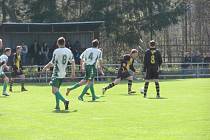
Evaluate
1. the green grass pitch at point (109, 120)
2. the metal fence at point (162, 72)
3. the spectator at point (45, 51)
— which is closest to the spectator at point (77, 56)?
the metal fence at point (162, 72)

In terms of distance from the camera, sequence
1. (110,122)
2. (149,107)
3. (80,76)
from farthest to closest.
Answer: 1. (80,76)
2. (149,107)
3. (110,122)

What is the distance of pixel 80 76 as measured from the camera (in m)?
36.9

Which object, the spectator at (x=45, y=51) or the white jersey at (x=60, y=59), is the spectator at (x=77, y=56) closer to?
the spectator at (x=45, y=51)

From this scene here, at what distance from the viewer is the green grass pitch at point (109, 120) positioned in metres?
11.4

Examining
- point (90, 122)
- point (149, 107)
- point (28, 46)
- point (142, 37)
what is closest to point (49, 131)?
point (90, 122)

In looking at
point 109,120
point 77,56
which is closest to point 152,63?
point 109,120

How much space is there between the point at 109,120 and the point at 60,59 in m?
3.81

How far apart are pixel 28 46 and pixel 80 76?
5.24 meters

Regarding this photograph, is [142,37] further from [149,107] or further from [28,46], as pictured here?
[149,107]

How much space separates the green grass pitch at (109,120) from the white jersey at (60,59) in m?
1.05

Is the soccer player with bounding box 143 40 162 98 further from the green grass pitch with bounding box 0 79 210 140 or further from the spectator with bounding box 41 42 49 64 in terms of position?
the spectator with bounding box 41 42 49 64

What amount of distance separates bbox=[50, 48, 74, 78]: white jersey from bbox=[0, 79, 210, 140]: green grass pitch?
3.44 feet

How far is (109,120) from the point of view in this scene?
13898 mm

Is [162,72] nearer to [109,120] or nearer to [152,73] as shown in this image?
[152,73]
